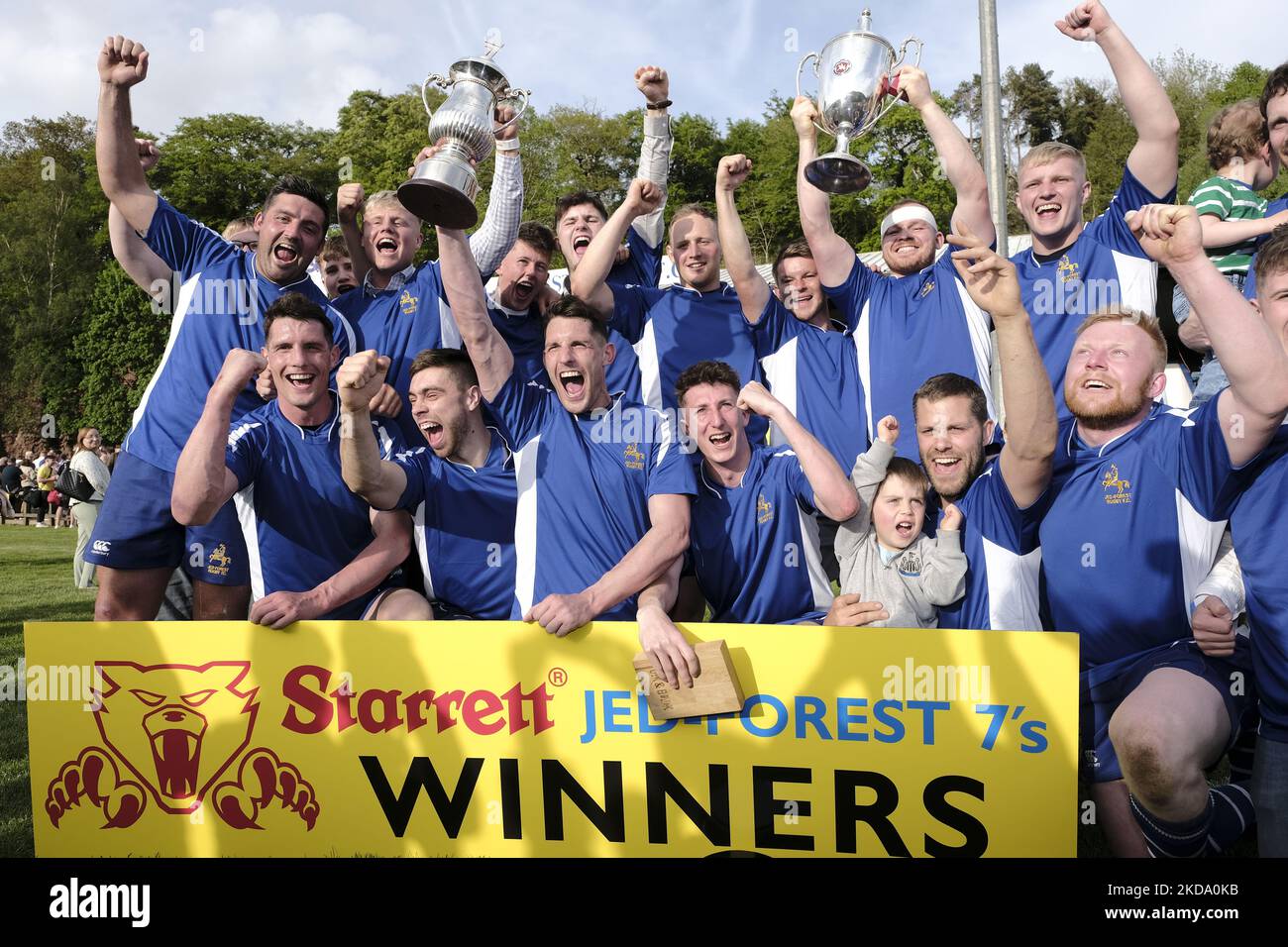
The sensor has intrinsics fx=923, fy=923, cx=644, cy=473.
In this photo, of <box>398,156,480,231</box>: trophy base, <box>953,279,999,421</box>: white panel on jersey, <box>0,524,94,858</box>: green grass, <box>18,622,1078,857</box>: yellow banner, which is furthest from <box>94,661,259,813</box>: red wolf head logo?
<box>953,279,999,421</box>: white panel on jersey

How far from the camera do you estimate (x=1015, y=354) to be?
3.17 meters

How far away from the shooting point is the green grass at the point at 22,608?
13.5 ft

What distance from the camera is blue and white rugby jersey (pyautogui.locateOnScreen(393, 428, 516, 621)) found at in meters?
4.20

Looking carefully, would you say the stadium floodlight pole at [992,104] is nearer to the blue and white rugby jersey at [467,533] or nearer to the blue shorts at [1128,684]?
the blue shorts at [1128,684]

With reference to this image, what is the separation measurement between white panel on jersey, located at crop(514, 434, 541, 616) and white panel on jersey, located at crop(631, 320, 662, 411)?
956 millimetres

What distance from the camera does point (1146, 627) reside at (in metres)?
3.36

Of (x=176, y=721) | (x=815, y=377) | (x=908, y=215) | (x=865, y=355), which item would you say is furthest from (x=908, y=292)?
(x=176, y=721)

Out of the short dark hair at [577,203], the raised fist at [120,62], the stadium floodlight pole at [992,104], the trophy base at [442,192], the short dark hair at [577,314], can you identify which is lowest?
the short dark hair at [577,314]

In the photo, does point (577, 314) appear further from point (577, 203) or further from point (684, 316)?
point (577, 203)

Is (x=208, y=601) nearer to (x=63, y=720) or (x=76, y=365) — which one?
(x=63, y=720)

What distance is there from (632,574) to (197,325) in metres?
2.69

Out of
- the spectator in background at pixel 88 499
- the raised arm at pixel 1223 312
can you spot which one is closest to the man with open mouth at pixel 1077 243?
the raised arm at pixel 1223 312

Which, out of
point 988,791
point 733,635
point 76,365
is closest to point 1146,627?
point 988,791

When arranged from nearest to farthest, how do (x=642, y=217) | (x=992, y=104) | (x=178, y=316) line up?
1. (x=178, y=316)
2. (x=642, y=217)
3. (x=992, y=104)
